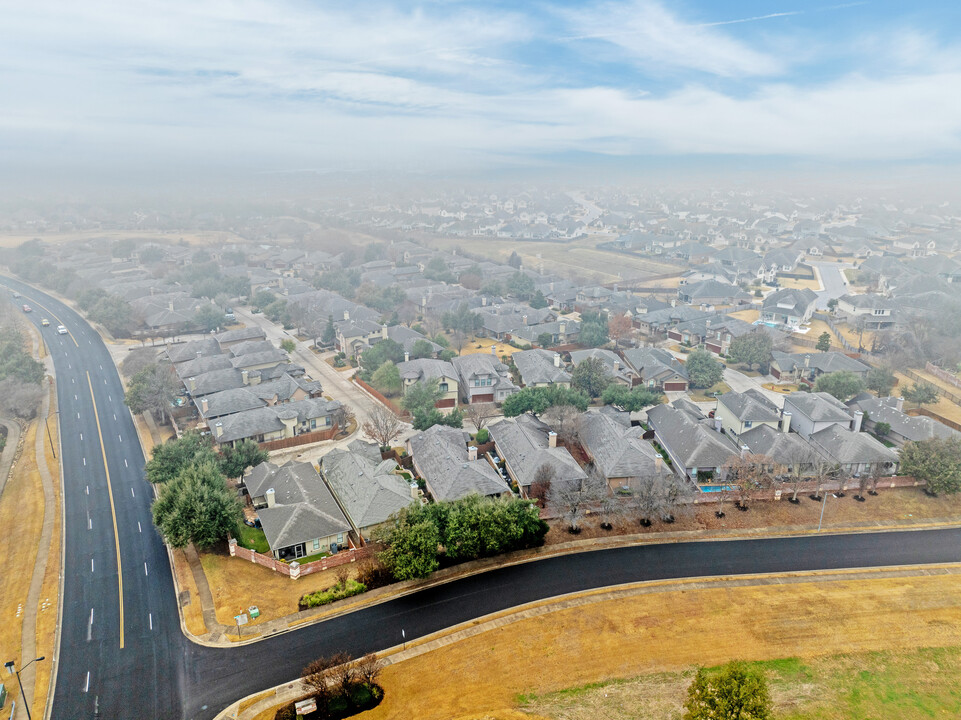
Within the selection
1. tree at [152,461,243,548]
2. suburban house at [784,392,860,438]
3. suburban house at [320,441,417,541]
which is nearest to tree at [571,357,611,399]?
suburban house at [784,392,860,438]

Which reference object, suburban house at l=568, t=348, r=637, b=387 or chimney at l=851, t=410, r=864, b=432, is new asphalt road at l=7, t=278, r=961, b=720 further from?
suburban house at l=568, t=348, r=637, b=387

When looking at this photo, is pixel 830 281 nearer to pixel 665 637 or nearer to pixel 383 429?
pixel 383 429

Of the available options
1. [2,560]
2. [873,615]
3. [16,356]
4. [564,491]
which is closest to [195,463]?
[2,560]

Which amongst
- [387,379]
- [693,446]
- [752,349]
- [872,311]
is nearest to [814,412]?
[693,446]

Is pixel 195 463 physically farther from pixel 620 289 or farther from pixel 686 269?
pixel 686 269

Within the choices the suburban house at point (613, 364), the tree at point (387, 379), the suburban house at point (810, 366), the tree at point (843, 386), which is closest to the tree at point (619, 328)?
the suburban house at point (613, 364)
